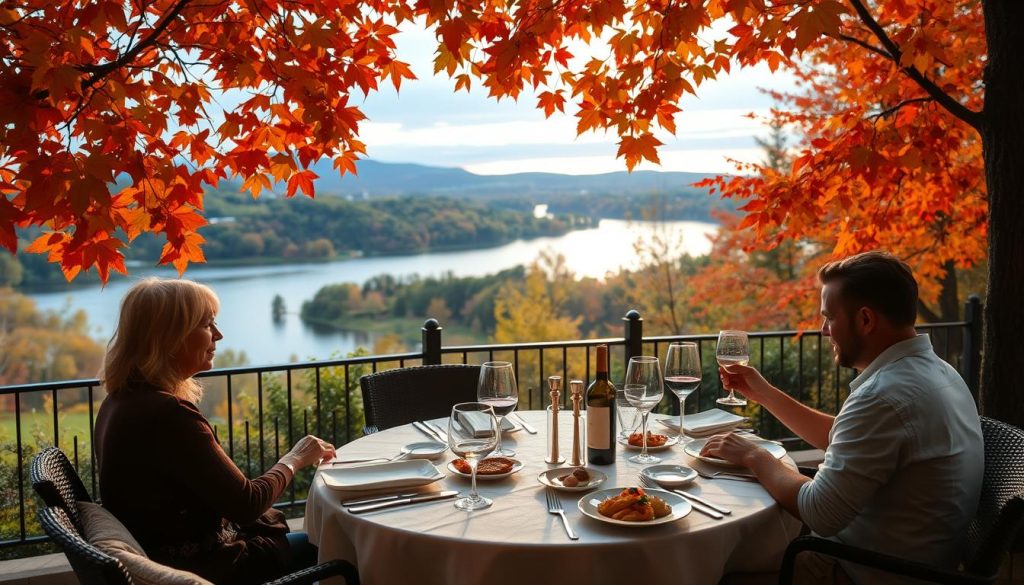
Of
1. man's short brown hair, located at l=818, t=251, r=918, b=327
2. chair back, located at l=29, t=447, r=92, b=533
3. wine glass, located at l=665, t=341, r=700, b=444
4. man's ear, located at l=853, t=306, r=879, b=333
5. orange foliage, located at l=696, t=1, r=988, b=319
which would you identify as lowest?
chair back, located at l=29, t=447, r=92, b=533

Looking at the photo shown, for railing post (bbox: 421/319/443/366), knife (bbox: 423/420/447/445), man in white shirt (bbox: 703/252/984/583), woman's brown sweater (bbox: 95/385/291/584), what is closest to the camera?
man in white shirt (bbox: 703/252/984/583)

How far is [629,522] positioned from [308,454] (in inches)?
47.0

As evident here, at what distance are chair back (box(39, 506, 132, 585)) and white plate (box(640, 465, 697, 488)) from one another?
146cm

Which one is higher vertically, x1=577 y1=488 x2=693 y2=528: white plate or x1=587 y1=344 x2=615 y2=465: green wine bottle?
x1=587 y1=344 x2=615 y2=465: green wine bottle

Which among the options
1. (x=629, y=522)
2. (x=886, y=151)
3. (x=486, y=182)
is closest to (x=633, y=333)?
(x=886, y=151)

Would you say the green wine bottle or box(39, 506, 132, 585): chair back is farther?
the green wine bottle

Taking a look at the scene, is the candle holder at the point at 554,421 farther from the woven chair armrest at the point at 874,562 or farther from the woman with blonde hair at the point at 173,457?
the woman with blonde hair at the point at 173,457

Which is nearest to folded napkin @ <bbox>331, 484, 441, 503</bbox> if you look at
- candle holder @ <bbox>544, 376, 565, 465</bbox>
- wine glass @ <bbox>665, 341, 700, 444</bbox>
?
candle holder @ <bbox>544, 376, 565, 465</bbox>

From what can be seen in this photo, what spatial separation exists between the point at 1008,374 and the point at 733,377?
69.8 inches

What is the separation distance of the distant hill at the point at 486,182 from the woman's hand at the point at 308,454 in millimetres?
15860

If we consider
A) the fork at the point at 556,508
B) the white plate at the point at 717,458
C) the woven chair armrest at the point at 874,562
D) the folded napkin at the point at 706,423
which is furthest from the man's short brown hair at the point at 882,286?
the fork at the point at 556,508

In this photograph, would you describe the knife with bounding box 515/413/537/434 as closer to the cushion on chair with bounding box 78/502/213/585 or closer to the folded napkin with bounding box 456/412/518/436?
the folded napkin with bounding box 456/412/518/436

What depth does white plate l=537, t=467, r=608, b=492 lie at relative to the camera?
7.66ft

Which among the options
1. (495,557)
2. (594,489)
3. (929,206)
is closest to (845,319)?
(594,489)
